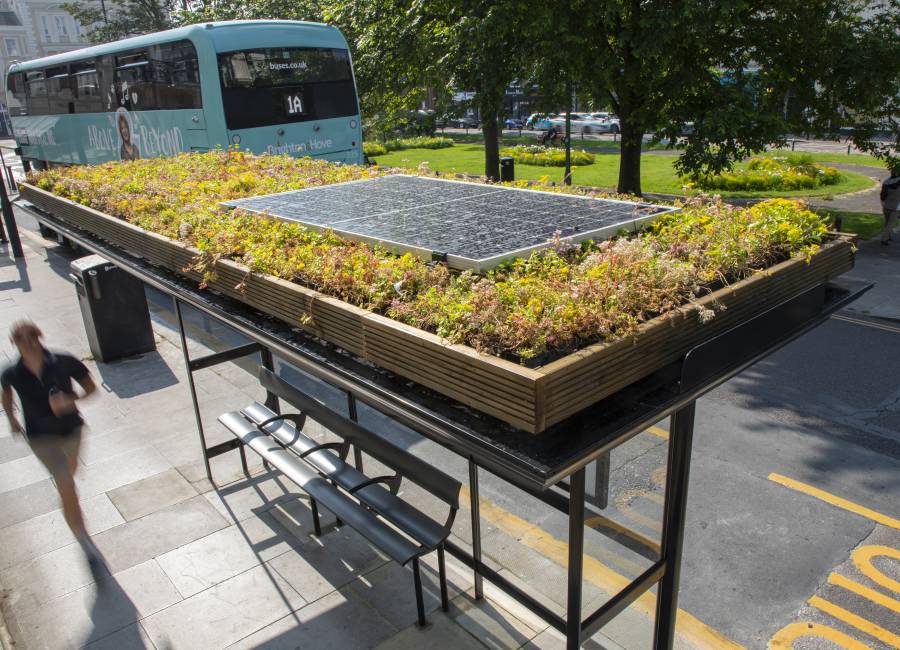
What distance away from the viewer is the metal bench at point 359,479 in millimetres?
4148

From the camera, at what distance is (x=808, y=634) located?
4.31 meters

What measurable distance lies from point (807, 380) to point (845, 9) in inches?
366


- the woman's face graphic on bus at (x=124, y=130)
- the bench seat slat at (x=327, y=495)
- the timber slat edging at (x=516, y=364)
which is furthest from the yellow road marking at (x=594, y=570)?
the woman's face graphic on bus at (x=124, y=130)

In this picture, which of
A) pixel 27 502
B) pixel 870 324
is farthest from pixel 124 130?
pixel 870 324

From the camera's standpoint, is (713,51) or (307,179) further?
(713,51)

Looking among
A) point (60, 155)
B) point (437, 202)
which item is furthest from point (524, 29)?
point (60, 155)

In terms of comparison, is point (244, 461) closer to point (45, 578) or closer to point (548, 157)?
point (45, 578)

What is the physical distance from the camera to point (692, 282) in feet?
10.9

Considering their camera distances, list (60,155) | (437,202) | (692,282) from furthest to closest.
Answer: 1. (60,155)
2. (437,202)
3. (692,282)

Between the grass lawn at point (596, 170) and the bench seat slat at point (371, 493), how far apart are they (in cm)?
1056

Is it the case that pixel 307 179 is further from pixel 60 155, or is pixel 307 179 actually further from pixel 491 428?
pixel 60 155

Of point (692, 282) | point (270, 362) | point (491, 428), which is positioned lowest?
point (270, 362)

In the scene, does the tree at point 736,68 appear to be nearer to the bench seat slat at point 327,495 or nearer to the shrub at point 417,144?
the bench seat slat at point 327,495

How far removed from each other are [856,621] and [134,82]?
1682 centimetres
